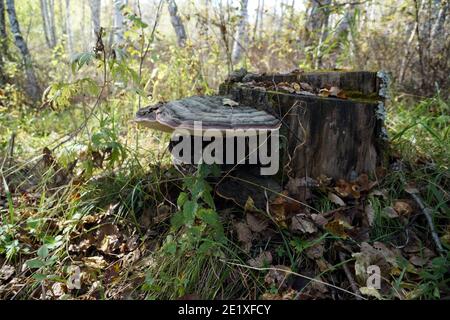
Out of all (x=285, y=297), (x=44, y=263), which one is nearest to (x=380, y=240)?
(x=285, y=297)

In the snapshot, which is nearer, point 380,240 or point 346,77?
point 380,240

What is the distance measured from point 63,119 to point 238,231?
17.3 ft

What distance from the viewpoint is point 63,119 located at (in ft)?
20.4

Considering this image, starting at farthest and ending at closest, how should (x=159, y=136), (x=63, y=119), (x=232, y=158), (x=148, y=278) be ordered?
1. (x=63, y=119)
2. (x=159, y=136)
3. (x=232, y=158)
4. (x=148, y=278)

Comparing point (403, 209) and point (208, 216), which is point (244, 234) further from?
point (403, 209)

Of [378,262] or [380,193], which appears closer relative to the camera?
[378,262]

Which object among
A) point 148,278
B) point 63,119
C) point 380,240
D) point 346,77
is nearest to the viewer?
point 148,278

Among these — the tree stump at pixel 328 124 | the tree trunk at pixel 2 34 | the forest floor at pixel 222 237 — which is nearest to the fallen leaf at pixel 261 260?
the forest floor at pixel 222 237

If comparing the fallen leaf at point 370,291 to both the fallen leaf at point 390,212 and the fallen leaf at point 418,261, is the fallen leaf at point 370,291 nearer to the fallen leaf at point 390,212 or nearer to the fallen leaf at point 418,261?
the fallen leaf at point 418,261

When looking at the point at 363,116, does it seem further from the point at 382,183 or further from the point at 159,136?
the point at 159,136

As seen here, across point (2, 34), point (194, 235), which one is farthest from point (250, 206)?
point (2, 34)

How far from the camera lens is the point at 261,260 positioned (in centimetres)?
201

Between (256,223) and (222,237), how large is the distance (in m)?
0.29

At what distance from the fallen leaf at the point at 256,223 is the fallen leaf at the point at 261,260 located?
173 millimetres
